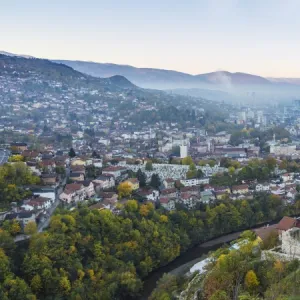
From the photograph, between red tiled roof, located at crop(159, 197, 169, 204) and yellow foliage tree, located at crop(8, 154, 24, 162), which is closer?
red tiled roof, located at crop(159, 197, 169, 204)

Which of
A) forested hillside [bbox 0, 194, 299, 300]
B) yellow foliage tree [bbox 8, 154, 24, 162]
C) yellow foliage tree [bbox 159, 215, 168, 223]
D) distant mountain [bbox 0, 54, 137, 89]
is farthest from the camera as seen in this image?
distant mountain [bbox 0, 54, 137, 89]

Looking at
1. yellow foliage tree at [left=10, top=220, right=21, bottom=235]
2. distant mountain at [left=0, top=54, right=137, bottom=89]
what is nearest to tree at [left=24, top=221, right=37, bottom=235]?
yellow foliage tree at [left=10, top=220, right=21, bottom=235]

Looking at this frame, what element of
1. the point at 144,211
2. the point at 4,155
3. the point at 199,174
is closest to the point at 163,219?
the point at 144,211

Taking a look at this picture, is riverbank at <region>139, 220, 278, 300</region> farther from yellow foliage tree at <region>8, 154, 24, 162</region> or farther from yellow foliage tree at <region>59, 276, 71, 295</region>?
yellow foliage tree at <region>8, 154, 24, 162</region>

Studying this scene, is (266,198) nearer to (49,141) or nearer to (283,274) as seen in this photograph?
(283,274)

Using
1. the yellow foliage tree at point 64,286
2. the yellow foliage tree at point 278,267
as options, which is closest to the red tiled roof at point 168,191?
the yellow foliage tree at point 64,286

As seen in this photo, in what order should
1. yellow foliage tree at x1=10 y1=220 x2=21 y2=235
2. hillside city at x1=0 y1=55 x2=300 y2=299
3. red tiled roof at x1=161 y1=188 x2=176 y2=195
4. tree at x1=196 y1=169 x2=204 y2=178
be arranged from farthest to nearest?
tree at x1=196 y1=169 x2=204 y2=178, red tiled roof at x1=161 y1=188 x2=176 y2=195, yellow foliage tree at x1=10 y1=220 x2=21 y2=235, hillside city at x1=0 y1=55 x2=300 y2=299

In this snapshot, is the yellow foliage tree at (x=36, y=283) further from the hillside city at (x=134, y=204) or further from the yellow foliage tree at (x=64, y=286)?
the yellow foliage tree at (x=64, y=286)

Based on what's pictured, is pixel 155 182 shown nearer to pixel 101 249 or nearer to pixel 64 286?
pixel 101 249

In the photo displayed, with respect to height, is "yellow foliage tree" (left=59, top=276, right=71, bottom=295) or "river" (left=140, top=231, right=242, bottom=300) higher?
"yellow foliage tree" (left=59, top=276, right=71, bottom=295)
